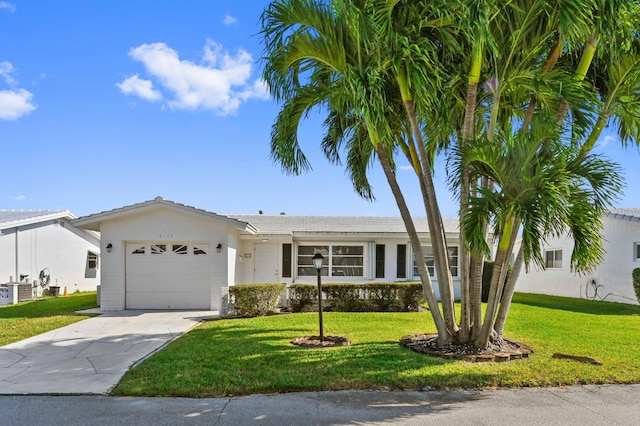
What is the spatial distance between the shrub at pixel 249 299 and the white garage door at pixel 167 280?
189cm

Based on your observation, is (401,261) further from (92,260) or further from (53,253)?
(92,260)

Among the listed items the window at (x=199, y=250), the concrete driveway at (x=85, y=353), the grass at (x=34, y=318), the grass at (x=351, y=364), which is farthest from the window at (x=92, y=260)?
the grass at (x=351, y=364)

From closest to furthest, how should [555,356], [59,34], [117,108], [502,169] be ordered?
[502,169], [555,356], [59,34], [117,108]

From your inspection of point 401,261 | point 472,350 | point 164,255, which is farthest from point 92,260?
point 472,350

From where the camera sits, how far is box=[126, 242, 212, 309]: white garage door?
45.9 feet

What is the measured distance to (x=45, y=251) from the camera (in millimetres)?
20625

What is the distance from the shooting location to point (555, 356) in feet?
24.0

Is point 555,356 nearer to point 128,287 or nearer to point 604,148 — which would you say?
point 604,148

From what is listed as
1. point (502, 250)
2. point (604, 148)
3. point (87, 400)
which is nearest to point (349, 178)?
point (502, 250)

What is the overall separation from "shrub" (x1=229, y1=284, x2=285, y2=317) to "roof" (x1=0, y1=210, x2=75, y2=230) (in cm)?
1201

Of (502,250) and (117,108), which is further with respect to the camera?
(117,108)

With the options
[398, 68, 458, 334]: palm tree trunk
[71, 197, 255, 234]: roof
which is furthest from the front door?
[398, 68, 458, 334]: palm tree trunk

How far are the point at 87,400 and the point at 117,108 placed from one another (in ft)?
33.0

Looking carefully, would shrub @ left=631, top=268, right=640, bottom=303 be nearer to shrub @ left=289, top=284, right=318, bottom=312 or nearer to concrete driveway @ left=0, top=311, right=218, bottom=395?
shrub @ left=289, top=284, right=318, bottom=312
